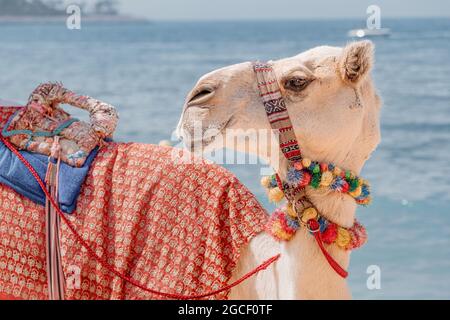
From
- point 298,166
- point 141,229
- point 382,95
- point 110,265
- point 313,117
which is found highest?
point 382,95

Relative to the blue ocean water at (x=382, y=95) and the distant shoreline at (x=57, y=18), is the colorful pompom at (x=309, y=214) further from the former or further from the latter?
the distant shoreline at (x=57, y=18)

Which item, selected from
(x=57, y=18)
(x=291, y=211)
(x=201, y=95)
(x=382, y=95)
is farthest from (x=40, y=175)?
(x=57, y=18)

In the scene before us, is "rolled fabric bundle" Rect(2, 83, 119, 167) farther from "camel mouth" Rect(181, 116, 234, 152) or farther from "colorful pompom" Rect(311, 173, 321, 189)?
"colorful pompom" Rect(311, 173, 321, 189)

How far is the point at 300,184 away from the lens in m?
2.40

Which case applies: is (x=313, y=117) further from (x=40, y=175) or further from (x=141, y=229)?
(x=40, y=175)

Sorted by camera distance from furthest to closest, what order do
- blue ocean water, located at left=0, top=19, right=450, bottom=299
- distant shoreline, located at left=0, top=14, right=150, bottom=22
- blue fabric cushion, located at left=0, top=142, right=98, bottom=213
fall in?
distant shoreline, located at left=0, top=14, right=150, bottom=22
blue ocean water, located at left=0, top=19, right=450, bottom=299
blue fabric cushion, located at left=0, top=142, right=98, bottom=213

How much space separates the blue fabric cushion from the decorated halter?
26.9 inches

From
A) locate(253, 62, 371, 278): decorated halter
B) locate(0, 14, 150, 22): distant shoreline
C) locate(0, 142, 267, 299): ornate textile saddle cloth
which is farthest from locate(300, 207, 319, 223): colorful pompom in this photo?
locate(0, 14, 150, 22): distant shoreline

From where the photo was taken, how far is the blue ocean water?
6805 mm

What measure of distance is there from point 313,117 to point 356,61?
0.18 metres

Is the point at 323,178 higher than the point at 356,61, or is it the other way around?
the point at 356,61

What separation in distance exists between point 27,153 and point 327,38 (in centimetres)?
3492
